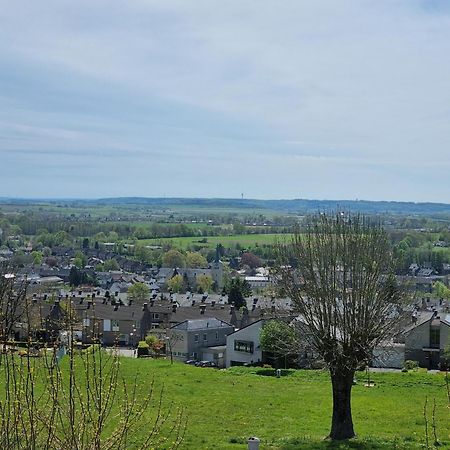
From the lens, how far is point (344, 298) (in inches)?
631

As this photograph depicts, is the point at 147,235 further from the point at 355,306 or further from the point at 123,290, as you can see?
the point at 355,306

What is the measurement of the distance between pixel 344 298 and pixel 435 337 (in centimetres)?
3308

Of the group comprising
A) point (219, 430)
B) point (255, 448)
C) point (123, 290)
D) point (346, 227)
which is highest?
point (346, 227)

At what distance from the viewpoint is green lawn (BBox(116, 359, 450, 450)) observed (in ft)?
53.7

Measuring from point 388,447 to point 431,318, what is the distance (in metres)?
34.0

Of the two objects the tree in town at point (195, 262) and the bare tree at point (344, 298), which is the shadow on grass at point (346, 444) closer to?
the bare tree at point (344, 298)

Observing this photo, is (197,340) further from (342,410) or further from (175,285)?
(175,285)

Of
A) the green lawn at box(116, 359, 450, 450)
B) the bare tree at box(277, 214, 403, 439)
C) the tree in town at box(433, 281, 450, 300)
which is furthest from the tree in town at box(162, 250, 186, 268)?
the bare tree at box(277, 214, 403, 439)

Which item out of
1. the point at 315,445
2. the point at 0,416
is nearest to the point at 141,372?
the point at 315,445

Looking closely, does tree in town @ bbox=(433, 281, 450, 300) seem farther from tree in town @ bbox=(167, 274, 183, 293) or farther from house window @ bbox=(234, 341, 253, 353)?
house window @ bbox=(234, 341, 253, 353)

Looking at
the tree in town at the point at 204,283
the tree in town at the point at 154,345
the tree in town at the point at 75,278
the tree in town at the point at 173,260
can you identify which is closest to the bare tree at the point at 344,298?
the tree in town at the point at 154,345

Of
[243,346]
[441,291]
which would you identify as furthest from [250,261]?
[243,346]

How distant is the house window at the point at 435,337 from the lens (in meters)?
46.1

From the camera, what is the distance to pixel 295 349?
16969 millimetres
